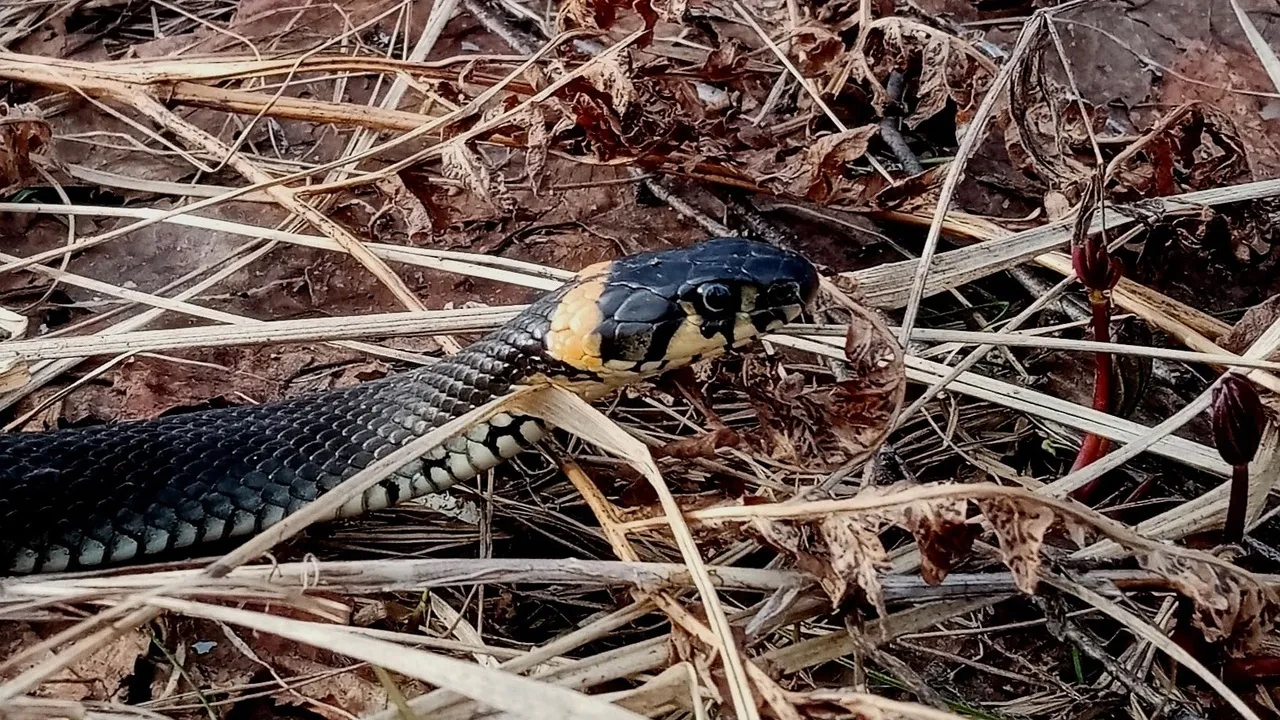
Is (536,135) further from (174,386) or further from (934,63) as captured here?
(174,386)

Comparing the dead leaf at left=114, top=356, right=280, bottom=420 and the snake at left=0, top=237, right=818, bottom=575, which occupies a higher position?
the snake at left=0, top=237, right=818, bottom=575

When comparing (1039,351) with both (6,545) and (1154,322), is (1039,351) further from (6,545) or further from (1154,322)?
(6,545)

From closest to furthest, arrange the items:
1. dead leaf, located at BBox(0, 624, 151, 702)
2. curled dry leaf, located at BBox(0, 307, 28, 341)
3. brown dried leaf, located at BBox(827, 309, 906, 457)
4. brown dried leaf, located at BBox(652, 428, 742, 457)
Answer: brown dried leaf, located at BBox(827, 309, 906, 457), brown dried leaf, located at BBox(652, 428, 742, 457), dead leaf, located at BBox(0, 624, 151, 702), curled dry leaf, located at BBox(0, 307, 28, 341)

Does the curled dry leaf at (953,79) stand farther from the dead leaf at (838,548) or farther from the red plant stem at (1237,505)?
the dead leaf at (838,548)

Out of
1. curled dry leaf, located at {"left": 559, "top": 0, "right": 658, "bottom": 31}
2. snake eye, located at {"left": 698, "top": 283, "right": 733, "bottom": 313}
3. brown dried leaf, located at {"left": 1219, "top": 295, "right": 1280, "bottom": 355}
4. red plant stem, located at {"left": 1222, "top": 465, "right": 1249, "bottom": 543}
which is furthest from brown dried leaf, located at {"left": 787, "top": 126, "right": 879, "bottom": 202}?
red plant stem, located at {"left": 1222, "top": 465, "right": 1249, "bottom": 543}

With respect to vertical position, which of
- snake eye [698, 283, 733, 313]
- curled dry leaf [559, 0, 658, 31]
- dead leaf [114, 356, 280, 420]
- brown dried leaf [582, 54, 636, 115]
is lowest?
dead leaf [114, 356, 280, 420]

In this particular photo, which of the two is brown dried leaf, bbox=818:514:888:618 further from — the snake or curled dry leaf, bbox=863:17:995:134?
curled dry leaf, bbox=863:17:995:134

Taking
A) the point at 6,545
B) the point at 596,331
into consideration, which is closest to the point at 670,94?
the point at 596,331

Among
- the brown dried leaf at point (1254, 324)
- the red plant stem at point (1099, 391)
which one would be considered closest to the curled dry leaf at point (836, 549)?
the red plant stem at point (1099, 391)
